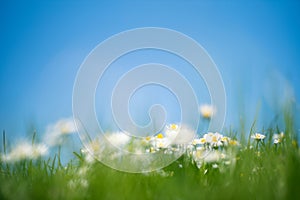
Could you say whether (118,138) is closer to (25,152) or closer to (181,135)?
(181,135)

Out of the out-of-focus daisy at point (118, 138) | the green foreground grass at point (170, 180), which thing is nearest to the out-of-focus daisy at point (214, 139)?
the green foreground grass at point (170, 180)

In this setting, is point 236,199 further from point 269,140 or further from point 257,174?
point 269,140

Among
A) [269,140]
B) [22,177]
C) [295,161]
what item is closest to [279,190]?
[295,161]

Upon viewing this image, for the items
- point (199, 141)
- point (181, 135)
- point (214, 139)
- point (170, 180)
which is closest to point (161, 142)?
point (181, 135)

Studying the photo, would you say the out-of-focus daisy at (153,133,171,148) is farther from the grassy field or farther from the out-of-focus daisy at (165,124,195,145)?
the grassy field

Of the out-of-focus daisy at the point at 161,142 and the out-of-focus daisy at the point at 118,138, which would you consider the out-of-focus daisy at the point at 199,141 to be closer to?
the out-of-focus daisy at the point at 161,142

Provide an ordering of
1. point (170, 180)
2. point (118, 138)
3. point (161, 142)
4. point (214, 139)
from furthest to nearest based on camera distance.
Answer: point (214, 139) → point (161, 142) → point (118, 138) → point (170, 180)
